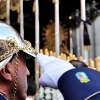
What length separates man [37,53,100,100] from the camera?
2.35ft

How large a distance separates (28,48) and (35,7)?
2.14 m

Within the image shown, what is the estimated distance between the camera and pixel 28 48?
2.87 ft

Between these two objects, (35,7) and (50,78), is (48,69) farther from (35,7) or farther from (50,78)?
(35,7)

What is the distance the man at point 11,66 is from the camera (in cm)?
82

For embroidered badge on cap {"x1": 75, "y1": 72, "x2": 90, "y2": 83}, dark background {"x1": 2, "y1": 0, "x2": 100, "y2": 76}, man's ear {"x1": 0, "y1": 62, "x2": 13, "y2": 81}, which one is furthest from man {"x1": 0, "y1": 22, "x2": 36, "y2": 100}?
dark background {"x1": 2, "y1": 0, "x2": 100, "y2": 76}

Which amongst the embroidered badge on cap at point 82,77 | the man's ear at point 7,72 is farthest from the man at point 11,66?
the embroidered badge on cap at point 82,77

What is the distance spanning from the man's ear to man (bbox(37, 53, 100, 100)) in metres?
0.09

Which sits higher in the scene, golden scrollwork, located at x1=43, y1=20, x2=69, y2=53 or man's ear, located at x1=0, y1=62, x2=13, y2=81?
man's ear, located at x1=0, y1=62, x2=13, y2=81

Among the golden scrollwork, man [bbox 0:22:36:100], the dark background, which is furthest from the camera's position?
the golden scrollwork

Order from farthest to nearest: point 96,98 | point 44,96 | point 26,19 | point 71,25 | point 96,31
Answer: point 26,19
point 71,25
point 96,31
point 44,96
point 96,98

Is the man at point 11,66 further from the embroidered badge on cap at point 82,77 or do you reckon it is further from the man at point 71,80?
the embroidered badge on cap at point 82,77

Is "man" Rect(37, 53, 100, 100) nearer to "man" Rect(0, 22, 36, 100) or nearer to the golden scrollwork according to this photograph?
"man" Rect(0, 22, 36, 100)

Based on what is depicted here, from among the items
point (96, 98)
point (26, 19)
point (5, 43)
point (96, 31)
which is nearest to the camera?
point (96, 98)

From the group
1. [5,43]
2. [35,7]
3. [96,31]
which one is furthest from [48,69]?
[96,31]
